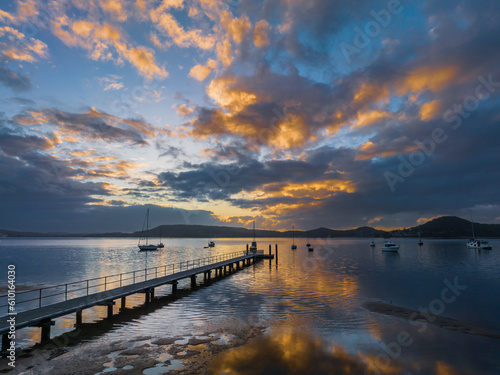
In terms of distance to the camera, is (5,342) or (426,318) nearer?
(5,342)

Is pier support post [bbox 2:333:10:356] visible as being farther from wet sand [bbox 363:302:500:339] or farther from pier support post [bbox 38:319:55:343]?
wet sand [bbox 363:302:500:339]

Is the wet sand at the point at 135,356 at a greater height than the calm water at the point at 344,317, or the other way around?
the wet sand at the point at 135,356

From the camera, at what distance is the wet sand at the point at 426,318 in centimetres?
2122

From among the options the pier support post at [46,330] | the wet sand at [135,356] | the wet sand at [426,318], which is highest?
the pier support post at [46,330]

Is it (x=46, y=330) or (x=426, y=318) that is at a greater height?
(x=46, y=330)

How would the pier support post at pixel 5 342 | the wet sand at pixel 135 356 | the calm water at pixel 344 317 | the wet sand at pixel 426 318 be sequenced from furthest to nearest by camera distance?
the wet sand at pixel 426 318, the calm water at pixel 344 317, the pier support post at pixel 5 342, the wet sand at pixel 135 356

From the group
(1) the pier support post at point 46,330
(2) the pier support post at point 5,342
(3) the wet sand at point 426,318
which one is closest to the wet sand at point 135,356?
(2) the pier support post at point 5,342

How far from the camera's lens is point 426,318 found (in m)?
24.4

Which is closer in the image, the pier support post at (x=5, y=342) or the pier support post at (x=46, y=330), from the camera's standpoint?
the pier support post at (x=5, y=342)

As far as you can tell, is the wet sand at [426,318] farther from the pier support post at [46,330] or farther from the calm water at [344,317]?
the pier support post at [46,330]

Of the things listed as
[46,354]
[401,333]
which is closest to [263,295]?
[401,333]

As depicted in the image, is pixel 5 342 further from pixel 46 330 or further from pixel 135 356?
pixel 135 356

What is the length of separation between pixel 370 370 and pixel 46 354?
52.1ft

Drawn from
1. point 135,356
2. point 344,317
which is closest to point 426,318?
point 344,317
